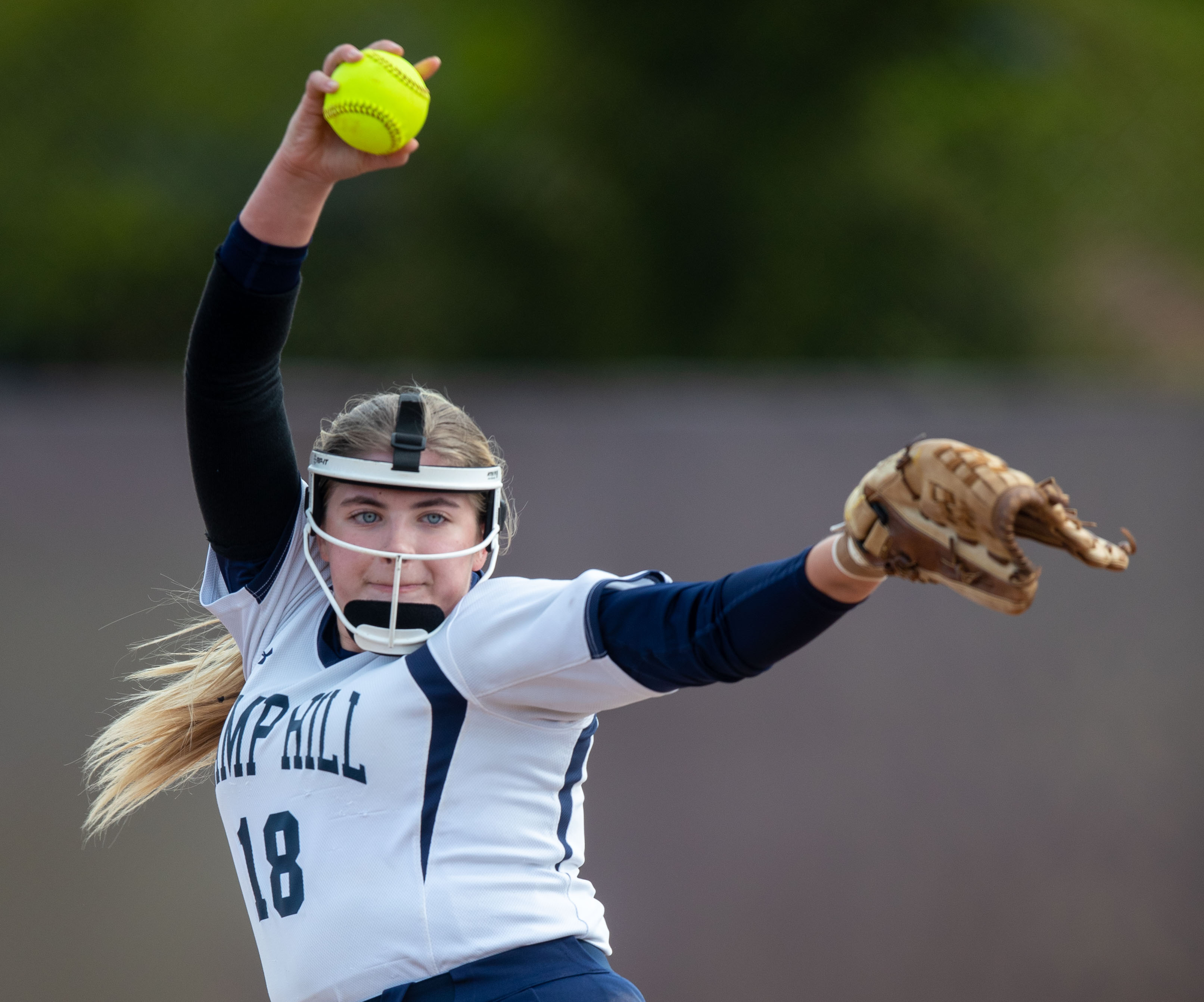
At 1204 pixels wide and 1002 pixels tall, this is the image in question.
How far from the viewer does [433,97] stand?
8227mm

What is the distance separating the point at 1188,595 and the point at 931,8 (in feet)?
17.7

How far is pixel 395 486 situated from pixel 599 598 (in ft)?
1.42

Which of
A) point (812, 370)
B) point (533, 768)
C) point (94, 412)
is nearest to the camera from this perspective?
point (533, 768)

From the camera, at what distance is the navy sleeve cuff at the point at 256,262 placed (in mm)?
1709

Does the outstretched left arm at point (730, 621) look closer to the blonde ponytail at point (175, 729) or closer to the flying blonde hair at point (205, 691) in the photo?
the flying blonde hair at point (205, 691)

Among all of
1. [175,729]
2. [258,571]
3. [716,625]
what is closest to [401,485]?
[258,571]

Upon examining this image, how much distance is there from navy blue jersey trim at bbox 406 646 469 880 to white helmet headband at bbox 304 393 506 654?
0.40 ft

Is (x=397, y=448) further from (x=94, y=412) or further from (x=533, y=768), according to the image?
(x=94, y=412)

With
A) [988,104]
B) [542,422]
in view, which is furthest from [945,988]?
[988,104]

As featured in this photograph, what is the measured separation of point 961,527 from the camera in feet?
4.32

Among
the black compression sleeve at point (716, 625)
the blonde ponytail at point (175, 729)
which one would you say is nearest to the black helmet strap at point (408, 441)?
the black compression sleeve at point (716, 625)

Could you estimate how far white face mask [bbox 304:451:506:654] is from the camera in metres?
1.74

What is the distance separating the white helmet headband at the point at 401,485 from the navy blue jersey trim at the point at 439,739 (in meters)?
0.12

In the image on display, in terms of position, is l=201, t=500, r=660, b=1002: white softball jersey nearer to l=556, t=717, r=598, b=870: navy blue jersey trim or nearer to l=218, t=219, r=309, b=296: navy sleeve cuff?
l=556, t=717, r=598, b=870: navy blue jersey trim
